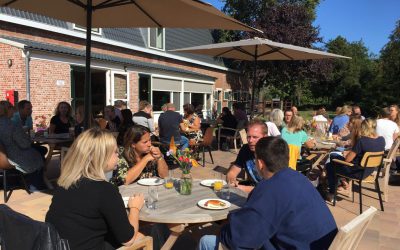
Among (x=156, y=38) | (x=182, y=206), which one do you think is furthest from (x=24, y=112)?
(x=156, y=38)

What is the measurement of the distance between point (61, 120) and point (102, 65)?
5897mm

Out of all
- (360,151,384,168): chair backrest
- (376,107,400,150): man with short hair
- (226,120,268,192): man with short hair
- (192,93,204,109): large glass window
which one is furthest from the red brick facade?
(376,107,400,150): man with short hair

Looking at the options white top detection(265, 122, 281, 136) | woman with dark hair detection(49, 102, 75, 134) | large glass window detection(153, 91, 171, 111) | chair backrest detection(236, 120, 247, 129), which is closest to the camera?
white top detection(265, 122, 281, 136)

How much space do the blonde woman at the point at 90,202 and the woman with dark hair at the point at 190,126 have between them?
5479 mm

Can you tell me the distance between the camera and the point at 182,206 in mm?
2551

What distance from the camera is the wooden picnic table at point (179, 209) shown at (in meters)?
2.32

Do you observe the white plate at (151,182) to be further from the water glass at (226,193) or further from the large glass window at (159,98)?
the large glass window at (159,98)

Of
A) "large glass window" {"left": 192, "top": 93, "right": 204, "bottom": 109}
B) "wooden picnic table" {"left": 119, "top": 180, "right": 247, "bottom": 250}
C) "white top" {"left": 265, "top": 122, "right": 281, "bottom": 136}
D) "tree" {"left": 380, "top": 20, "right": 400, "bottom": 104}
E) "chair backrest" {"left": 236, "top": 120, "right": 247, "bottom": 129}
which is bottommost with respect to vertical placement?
"wooden picnic table" {"left": 119, "top": 180, "right": 247, "bottom": 250}

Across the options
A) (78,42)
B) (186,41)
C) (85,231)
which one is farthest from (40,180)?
(186,41)

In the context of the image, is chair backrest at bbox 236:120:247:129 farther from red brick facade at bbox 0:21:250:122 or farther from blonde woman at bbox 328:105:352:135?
red brick facade at bbox 0:21:250:122

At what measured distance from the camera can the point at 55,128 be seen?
622 cm

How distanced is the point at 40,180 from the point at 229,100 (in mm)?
19269

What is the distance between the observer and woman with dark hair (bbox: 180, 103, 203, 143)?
7.86m

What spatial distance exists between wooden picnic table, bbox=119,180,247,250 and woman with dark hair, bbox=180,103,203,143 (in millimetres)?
4590
